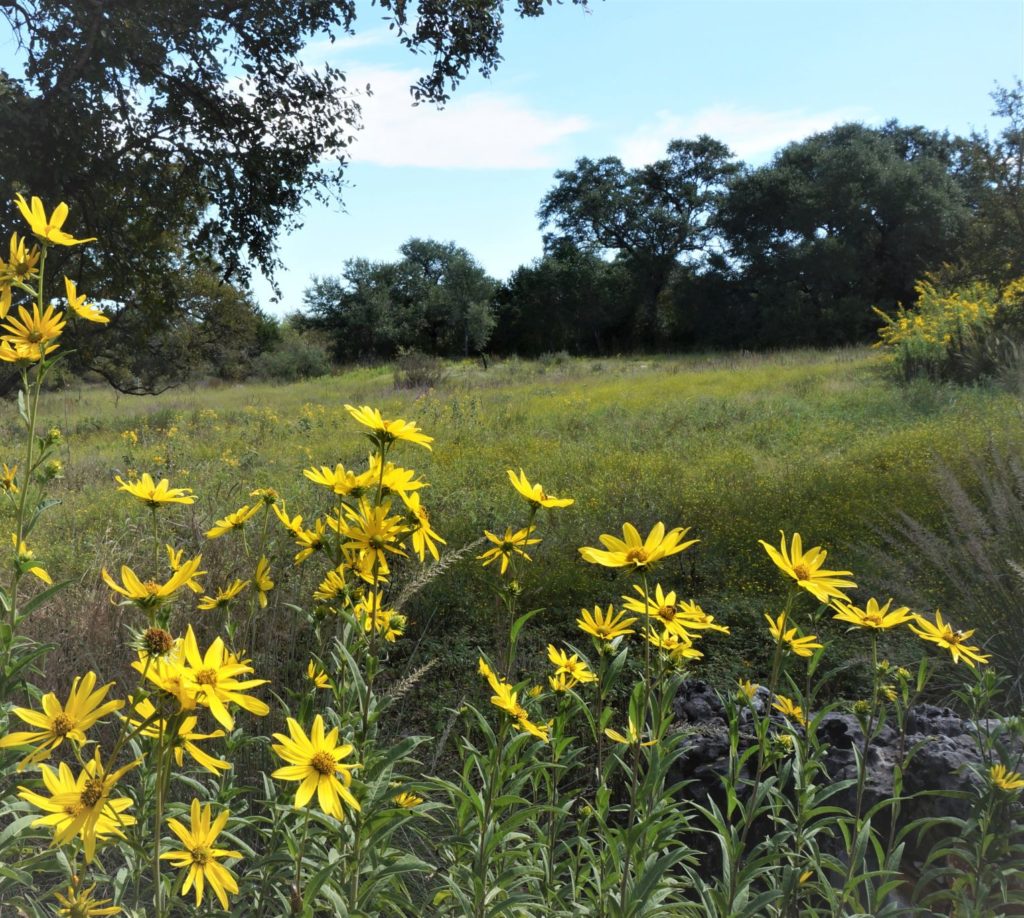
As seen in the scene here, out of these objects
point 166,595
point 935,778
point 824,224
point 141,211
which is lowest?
point 935,778

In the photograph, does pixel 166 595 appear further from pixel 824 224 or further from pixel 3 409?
pixel 824 224

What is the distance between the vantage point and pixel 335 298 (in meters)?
30.9

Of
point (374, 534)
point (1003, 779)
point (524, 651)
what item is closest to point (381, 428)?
point (374, 534)

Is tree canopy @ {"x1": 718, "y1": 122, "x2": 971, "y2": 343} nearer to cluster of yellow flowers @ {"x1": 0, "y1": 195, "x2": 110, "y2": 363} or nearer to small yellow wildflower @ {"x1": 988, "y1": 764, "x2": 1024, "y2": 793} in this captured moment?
small yellow wildflower @ {"x1": 988, "y1": 764, "x2": 1024, "y2": 793}

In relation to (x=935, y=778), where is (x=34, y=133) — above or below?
above

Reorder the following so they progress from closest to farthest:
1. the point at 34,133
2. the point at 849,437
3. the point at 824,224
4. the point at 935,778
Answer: the point at 935,778, the point at 34,133, the point at 849,437, the point at 824,224

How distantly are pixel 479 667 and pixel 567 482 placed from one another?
13.6 ft

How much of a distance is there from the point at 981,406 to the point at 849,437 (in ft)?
4.47

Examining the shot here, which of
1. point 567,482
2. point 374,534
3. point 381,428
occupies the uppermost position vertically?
point 381,428

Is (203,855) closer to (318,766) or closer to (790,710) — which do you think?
(318,766)

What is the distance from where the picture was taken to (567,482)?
5758mm

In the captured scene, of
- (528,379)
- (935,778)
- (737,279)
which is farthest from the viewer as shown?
(737,279)

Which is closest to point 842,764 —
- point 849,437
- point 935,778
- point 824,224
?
point 935,778

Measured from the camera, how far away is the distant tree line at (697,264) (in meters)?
21.8
